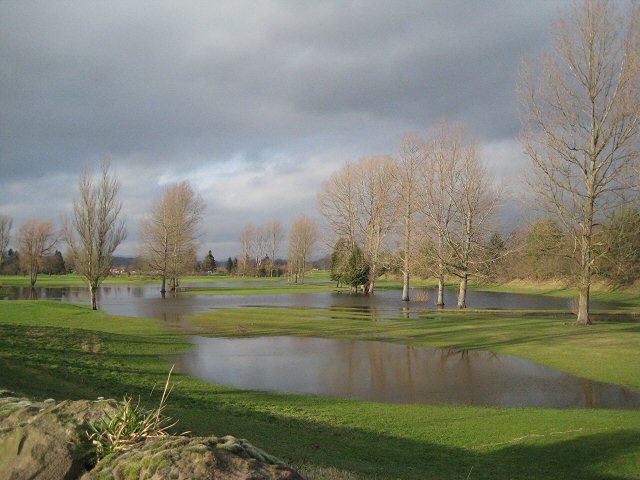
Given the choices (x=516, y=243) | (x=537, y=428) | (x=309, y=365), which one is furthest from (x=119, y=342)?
(x=516, y=243)

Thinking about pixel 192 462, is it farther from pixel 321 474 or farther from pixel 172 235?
pixel 172 235

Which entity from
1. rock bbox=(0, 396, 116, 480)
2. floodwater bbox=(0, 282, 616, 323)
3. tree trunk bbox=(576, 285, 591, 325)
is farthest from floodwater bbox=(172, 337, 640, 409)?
floodwater bbox=(0, 282, 616, 323)

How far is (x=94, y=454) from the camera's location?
3.21 meters

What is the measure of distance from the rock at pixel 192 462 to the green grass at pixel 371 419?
10.2 feet

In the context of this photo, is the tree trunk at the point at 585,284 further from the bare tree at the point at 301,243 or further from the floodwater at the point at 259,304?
the bare tree at the point at 301,243

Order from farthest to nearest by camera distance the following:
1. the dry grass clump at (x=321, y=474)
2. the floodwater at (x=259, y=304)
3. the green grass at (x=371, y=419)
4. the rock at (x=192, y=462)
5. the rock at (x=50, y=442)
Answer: the floodwater at (x=259, y=304) → the green grass at (x=371, y=419) → the dry grass clump at (x=321, y=474) → the rock at (x=50, y=442) → the rock at (x=192, y=462)

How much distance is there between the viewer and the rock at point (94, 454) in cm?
268

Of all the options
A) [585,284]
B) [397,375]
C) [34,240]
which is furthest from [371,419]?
[34,240]

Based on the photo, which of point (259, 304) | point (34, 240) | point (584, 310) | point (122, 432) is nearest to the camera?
point (122, 432)

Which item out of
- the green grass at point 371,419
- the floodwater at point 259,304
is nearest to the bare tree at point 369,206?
the floodwater at point 259,304

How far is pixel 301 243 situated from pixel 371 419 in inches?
3483

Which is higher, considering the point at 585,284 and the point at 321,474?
the point at 585,284

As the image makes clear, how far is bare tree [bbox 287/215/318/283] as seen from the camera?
3863 inches

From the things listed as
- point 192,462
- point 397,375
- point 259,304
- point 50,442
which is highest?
point 192,462
